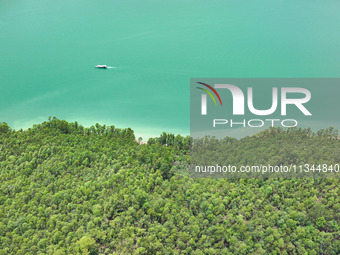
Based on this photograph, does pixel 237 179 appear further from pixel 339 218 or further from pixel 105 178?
pixel 105 178

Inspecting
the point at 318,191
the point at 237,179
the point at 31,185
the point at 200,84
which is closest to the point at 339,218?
the point at 318,191

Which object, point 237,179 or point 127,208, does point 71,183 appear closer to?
point 127,208

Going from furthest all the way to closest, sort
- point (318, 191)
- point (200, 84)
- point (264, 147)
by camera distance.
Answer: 1. point (200, 84)
2. point (264, 147)
3. point (318, 191)

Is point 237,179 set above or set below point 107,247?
above

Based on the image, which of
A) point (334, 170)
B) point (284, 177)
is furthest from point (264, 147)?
point (334, 170)

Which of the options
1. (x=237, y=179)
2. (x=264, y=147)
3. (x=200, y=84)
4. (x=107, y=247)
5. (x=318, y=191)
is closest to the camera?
(x=107, y=247)

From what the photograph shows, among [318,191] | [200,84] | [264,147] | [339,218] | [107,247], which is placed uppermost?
[200,84]

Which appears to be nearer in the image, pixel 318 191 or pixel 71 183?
pixel 318 191
